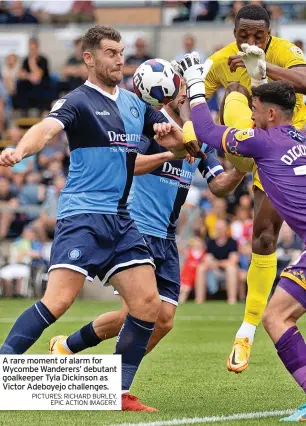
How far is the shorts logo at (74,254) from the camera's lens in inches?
293

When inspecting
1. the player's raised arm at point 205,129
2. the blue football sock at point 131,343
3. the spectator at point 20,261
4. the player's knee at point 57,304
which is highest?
the player's raised arm at point 205,129

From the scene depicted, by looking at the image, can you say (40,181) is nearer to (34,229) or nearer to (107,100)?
(34,229)

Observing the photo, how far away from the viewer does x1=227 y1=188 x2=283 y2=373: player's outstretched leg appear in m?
8.82

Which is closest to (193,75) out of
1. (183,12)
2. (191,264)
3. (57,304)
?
(57,304)

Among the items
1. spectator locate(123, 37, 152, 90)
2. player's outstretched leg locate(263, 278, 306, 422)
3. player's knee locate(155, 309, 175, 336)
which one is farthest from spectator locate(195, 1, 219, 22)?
player's outstretched leg locate(263, 278, 306, 422)

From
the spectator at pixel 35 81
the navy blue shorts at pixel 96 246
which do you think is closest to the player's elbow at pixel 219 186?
the navy blue shorts at pixel 96 246

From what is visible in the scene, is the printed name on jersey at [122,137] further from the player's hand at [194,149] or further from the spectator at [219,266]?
the spectator at [219,266]

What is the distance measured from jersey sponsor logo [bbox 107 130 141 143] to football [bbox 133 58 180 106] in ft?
1.74

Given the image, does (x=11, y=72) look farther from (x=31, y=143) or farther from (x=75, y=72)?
(x=31, y=143)

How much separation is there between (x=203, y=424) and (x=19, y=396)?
4.20ft

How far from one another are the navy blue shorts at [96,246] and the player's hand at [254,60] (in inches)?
59.3

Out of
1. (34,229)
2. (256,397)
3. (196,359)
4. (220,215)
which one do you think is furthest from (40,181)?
(256,397)

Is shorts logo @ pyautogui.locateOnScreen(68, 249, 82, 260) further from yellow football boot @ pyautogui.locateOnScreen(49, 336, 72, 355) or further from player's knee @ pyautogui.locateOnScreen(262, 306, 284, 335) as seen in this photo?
yellow football boot @ pyautogui.locateOnScreen(49, 336, 72, 355)

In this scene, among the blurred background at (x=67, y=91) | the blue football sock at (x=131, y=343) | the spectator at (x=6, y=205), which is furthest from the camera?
the spectator at (x=6, y=205)
